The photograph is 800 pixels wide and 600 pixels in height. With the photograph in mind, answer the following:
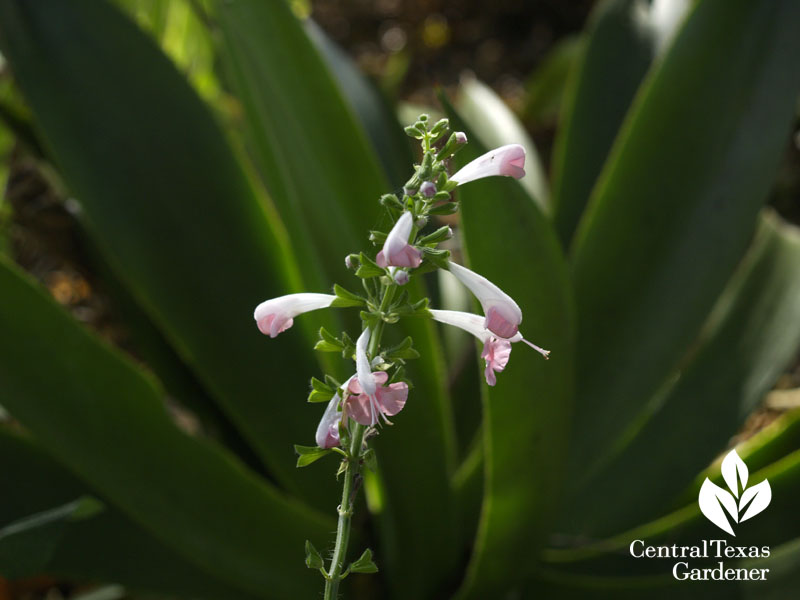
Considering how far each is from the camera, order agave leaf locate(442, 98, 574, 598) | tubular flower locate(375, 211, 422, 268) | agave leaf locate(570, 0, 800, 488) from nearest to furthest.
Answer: tubular flower locate(375, 211, 422, 268), agave leaf locate(442, 98, 574, 598), agave leaf locate(570, 0, 800, 488)

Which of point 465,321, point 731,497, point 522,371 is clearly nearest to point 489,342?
point 465,321

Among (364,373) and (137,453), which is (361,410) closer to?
(364,373)

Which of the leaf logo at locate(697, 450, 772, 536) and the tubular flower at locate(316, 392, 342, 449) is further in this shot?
the leaf logo at locate(697, 450, 772, 536)

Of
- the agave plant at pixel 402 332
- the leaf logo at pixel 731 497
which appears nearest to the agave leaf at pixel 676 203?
the agave plant at pixel 402 332

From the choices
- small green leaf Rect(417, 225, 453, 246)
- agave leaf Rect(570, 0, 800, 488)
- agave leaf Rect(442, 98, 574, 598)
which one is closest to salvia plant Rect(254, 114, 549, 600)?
small green leaf Rect(417, 225, 453, 246)

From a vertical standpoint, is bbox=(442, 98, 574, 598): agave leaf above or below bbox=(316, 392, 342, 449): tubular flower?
above

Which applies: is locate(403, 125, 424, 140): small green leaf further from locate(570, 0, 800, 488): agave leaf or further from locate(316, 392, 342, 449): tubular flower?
locate(570, 0, 800, 488): agave leaf

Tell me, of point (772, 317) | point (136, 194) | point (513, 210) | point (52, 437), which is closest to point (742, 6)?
point (772, 317)

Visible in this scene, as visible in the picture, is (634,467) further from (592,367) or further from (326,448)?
(326,448)
